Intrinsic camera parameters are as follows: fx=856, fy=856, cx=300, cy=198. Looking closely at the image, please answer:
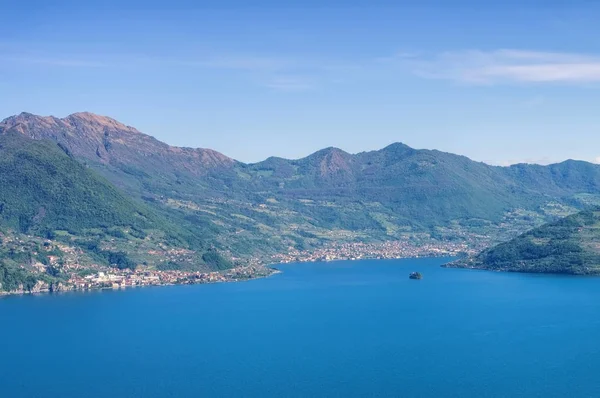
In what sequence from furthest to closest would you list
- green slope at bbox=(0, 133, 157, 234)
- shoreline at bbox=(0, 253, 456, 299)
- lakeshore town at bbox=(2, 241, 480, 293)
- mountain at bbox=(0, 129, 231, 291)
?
green slope at bbox=(0, 133, 157, 234) < mountain at bbox=(0, 129, 231, 291) < lakeshore town at bbox=(2, 241, 480, 293) < shoreline at bbox=(0, 253, 456, 299)

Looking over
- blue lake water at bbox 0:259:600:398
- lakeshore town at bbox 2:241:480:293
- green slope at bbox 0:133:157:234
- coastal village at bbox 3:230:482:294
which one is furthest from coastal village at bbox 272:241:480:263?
blue lake water at bbox 0:259:600:398

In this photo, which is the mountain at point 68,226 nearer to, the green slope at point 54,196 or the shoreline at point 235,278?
the green slope at point 54,196

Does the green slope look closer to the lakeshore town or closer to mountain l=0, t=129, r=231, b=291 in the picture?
mountain l=0, t=129, r=231, b=291

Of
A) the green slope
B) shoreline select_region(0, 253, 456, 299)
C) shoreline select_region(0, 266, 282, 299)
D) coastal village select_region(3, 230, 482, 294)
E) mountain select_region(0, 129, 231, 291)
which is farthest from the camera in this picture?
the green slope

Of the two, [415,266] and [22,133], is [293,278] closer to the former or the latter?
[415,266]

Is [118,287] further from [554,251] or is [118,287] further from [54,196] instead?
[554,251]

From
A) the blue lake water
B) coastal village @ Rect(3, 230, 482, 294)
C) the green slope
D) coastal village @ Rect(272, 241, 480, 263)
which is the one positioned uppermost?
the green slope

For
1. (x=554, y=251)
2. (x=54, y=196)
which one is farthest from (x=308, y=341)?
(x=54, y=196)
